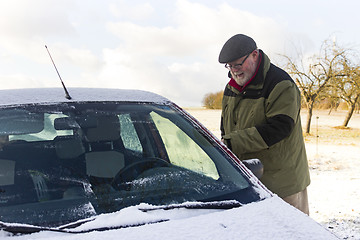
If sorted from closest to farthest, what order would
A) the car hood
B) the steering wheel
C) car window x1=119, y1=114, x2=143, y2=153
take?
the car hood, the steering wheel, car window x1=119, y1=114, x2=143, y2=153

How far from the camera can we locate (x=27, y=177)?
1896mm

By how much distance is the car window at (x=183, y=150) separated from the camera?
7.36ft

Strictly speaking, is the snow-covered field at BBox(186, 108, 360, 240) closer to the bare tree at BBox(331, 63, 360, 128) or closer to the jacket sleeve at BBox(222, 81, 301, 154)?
the jacket sleeve at BBox(222, 81, 301, 154)

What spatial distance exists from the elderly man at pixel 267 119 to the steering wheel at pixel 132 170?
0.83 m

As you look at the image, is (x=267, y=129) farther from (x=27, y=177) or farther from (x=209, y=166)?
(x=27, y=177)

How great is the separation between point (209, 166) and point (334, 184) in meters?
5.53

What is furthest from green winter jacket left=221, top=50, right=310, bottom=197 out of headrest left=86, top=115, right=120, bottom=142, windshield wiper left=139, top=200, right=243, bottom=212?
windshield wiper left=139, top=200, right=243, bottom=212

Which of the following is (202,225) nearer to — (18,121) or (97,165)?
(97,165)

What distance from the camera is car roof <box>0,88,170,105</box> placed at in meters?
2.20

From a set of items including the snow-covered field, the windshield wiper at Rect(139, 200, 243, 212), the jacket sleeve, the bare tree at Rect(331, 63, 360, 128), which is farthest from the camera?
the bare tree at Rect(331, 63, 360, 128)

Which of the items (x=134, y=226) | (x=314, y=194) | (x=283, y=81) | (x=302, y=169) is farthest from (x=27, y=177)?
(x=314, y=194)

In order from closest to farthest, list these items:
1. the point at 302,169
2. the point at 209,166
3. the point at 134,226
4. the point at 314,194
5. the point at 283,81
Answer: the point at 134,226, the point at 209,166, the point at 283,81, the point at 302,169, the point at 314,194

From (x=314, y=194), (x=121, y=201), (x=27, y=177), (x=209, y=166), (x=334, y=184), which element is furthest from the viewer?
(x=334, y=184)

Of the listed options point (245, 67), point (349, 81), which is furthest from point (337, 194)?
point (349, 81)
